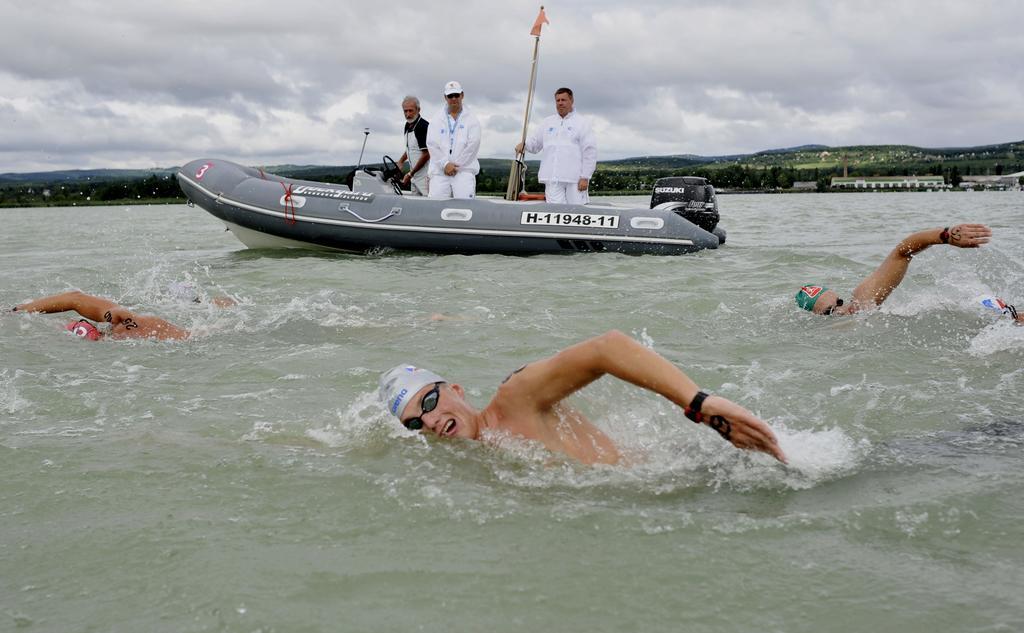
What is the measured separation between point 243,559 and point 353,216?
9.28 m

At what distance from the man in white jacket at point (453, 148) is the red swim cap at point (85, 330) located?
6.02 meters

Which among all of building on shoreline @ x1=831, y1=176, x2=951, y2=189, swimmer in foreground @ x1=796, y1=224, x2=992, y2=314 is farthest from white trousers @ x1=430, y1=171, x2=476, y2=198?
building on shoreline @ x1=831, y1=176, x2=951, y2=189

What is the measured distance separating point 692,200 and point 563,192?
188 centimetres

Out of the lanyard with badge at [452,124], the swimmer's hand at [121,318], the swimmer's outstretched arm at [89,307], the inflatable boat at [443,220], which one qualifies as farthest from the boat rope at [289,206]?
the swimmer's hand at [121,318]

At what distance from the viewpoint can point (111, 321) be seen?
6398 millimetres

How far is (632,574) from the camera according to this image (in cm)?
259

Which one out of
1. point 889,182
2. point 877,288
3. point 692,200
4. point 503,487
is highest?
point 889,182

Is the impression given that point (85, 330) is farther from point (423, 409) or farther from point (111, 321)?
point (423, 409)

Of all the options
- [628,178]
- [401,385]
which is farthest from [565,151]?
[628,178]

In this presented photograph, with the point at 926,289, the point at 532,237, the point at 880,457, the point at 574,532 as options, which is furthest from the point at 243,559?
the point at 532,237

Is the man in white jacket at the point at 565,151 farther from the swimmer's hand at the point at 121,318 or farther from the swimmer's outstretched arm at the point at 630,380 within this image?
the swimmer's outstretched arm at the point at 630,380

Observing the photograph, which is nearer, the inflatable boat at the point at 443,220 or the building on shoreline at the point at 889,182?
the inflatable boat at the point at 443,220

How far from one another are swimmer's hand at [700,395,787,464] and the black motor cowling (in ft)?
31.9

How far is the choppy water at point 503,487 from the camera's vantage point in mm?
2434
